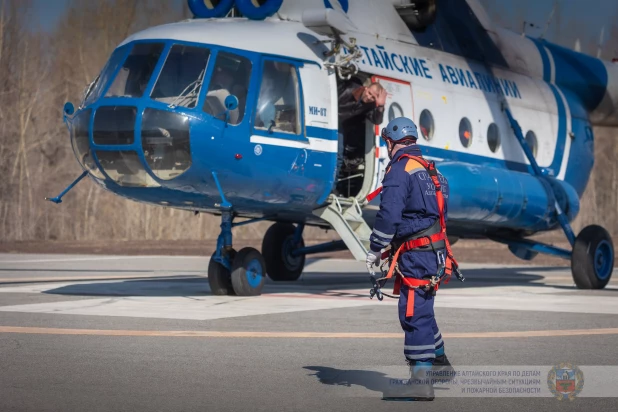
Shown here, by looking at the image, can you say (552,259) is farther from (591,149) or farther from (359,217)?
(359,217)

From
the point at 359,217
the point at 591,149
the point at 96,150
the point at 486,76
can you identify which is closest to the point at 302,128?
the point at 359,217

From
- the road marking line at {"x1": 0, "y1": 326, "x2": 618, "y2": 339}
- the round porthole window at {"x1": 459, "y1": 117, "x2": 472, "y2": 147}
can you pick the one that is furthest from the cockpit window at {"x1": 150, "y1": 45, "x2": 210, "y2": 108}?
the round porthole window at {"x1": 459, "y1": 117, "x2": 472, "y2": 147}

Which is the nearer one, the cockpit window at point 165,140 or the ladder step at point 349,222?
the cockpit window at point 165,140

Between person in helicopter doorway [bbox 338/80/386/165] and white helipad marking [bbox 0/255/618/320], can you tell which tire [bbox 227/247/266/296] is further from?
person in helicopter doorway [bbox 338/80/386/165]

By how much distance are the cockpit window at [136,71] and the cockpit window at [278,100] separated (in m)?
1.39

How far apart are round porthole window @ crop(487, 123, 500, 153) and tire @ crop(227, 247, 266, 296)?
4.89m

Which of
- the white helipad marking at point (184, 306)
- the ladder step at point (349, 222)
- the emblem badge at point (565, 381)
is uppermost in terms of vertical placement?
the ladder step at point (349, 222)

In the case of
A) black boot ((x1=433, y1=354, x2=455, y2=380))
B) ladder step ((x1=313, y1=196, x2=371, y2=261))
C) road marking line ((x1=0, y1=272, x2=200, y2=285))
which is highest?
ladder step ((x1=313, y1=196, x2=371, y2=261))

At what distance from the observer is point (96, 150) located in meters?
12.0

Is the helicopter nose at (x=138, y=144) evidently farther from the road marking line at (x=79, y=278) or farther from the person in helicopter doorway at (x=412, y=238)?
the person in helicopter doorway at (x=412, y=238)

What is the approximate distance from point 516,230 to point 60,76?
32.5 m

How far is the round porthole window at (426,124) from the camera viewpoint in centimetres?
1505

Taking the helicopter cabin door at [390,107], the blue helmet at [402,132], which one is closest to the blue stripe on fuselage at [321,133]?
the helicopter cabin door at [390,107]

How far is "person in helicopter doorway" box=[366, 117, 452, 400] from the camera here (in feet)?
21.7
